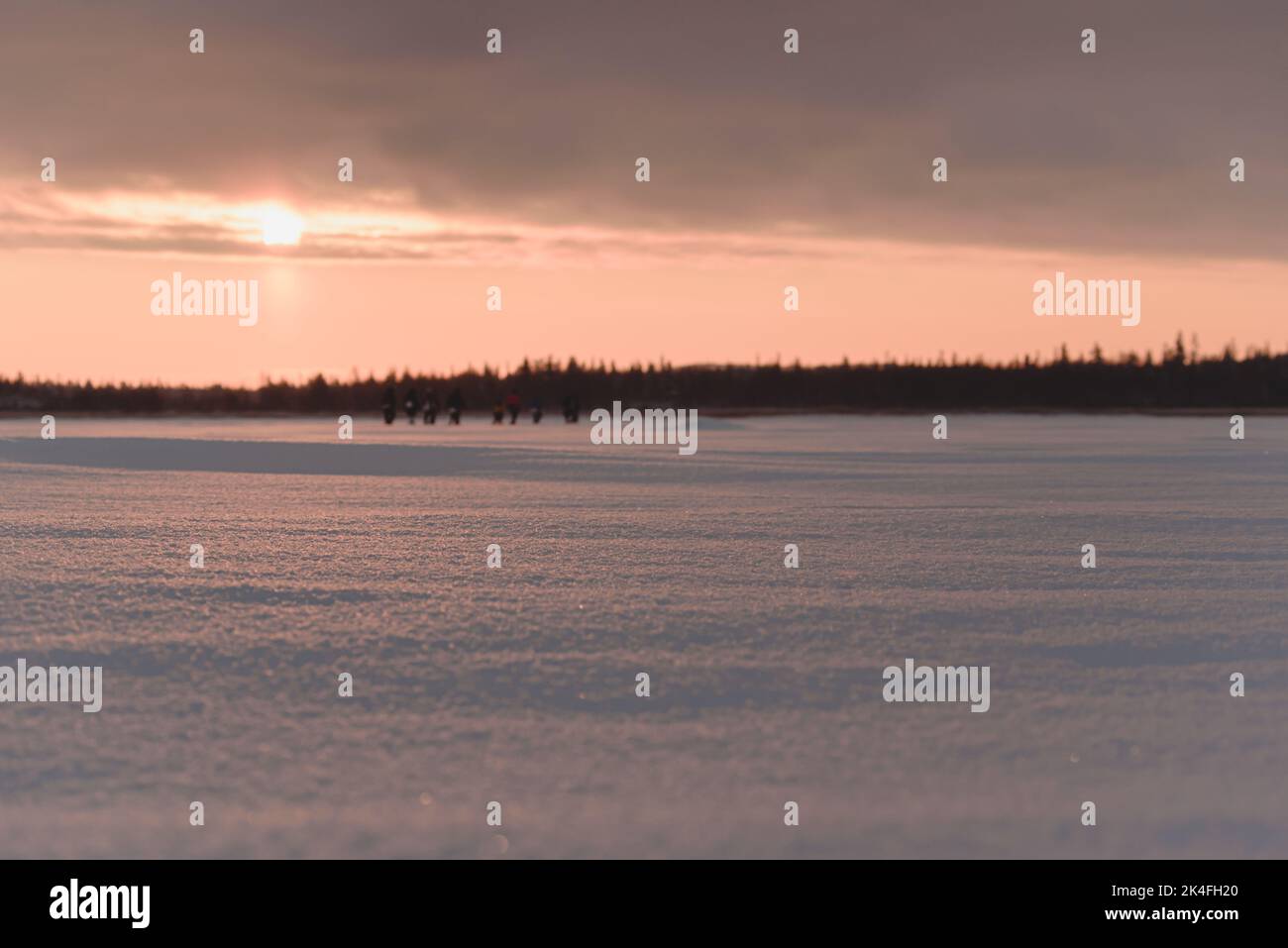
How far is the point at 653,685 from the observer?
4977 millimetres

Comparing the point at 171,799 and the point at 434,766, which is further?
the point at 434,766

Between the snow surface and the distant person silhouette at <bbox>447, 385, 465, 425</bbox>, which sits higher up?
the distant person silhouette at <bbox>447, 385, 465, 425</bbox>

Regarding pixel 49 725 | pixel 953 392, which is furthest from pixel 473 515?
pixel 953 392

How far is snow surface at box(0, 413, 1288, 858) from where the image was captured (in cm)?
356

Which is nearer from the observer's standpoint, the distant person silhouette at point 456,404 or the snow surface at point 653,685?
the snow surface at point 653,685

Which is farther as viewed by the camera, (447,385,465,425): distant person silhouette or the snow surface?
(447,385,465,425): distant person silhouette

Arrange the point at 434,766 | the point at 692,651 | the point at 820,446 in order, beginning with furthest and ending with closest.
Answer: the point at 820,446
the point at 692,651
the point at 434,766

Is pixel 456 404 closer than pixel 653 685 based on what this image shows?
No

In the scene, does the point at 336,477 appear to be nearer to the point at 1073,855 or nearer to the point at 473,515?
the point at 473,515

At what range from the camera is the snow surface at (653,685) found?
3562 millimetres

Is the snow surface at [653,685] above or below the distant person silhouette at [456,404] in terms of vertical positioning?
below

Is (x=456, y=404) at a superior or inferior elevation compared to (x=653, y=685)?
superior

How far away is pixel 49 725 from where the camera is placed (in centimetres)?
451
